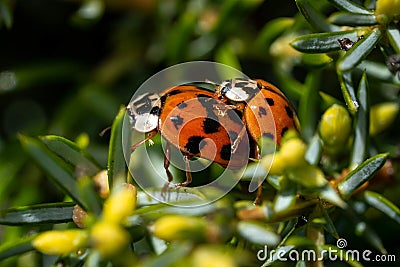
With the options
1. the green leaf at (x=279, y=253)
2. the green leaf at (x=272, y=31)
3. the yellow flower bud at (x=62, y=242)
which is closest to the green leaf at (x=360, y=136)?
the green leaf at (x=279, y=253)

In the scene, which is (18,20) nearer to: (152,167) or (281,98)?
(152,167)

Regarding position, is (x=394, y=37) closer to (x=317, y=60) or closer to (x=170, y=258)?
Result: (x=317, y=60)

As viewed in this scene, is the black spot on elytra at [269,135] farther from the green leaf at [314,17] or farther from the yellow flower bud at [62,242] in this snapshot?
the yellow flower bud at [62,242]

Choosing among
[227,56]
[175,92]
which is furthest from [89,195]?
[227,56]

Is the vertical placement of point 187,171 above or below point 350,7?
below

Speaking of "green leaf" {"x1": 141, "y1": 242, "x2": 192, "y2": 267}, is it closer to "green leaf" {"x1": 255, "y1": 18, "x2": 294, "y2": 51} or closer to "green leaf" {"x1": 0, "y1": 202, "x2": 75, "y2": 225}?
"green leaf" {"x1": 0, "y1": 202, "x2": 75, "y2": 225}

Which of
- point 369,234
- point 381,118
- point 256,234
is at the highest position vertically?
point 256,234
